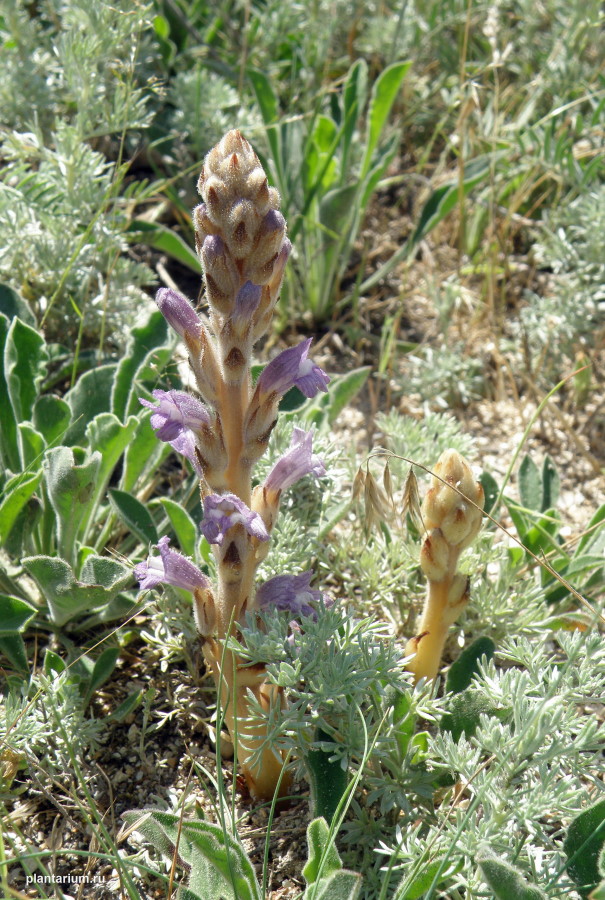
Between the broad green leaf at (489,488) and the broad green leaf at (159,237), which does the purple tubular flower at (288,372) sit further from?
the broad green leaf at (159,237)

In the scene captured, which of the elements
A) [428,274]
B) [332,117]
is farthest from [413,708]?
[332,117]

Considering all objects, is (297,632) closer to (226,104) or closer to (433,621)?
(433,621)

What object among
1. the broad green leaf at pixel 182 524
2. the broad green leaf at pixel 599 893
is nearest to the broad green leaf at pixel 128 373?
the broad green leaf at pixel 182 524

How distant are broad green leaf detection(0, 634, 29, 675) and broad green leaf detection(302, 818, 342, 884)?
104 cm

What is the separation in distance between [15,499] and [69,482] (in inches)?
6.2

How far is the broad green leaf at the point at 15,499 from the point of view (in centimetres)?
238

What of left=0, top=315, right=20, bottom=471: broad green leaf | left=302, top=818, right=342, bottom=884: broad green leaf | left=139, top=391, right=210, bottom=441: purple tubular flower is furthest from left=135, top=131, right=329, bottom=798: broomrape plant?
left=0, top=315, right=20, bottom=471: broad green leaf

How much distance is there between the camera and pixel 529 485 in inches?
116

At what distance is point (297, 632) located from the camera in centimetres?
206

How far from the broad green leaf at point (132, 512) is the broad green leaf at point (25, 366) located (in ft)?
1.68

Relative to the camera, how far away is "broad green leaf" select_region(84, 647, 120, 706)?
2467 mm

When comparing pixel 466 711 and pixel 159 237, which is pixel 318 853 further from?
pixel 159 237

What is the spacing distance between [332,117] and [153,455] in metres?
2.21

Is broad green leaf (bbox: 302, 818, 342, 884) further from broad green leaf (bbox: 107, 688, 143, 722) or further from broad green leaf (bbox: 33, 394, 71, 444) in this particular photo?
broad green leaf (bbox: 33, 394, 71, 444)
